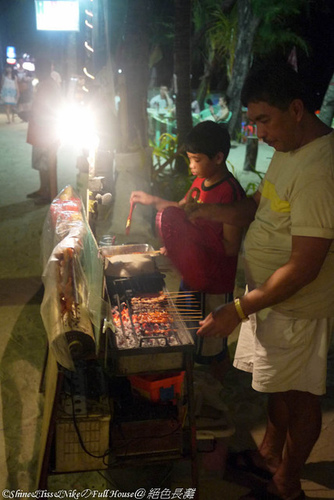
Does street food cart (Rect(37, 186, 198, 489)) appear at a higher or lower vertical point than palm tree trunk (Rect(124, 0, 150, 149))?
lower

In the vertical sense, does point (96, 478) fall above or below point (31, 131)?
below

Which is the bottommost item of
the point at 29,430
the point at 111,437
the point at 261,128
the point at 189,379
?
the point at 29,430

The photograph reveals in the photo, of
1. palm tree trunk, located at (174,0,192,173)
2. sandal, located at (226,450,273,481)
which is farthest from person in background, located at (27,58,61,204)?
sandal, located at (226,450,273,481)

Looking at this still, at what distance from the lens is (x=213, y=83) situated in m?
32.8

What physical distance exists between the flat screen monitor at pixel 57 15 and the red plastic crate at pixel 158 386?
17946 mm

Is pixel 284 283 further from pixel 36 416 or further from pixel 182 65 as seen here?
pixel 182 65

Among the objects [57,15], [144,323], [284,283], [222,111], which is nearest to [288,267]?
[284,283]

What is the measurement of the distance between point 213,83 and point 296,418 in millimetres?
32736

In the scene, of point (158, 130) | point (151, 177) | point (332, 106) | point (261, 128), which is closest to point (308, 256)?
point (261, 128)

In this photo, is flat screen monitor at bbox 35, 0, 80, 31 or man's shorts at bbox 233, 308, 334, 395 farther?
flat screen monitor at bbox 35, 0, 80, 31

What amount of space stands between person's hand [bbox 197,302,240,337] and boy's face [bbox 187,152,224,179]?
1.09 m

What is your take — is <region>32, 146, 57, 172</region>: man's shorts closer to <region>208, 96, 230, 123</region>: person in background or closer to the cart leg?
the cart leg

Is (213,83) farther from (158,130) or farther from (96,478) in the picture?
(96,478)

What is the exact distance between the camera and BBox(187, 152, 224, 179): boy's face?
305 centimetres
